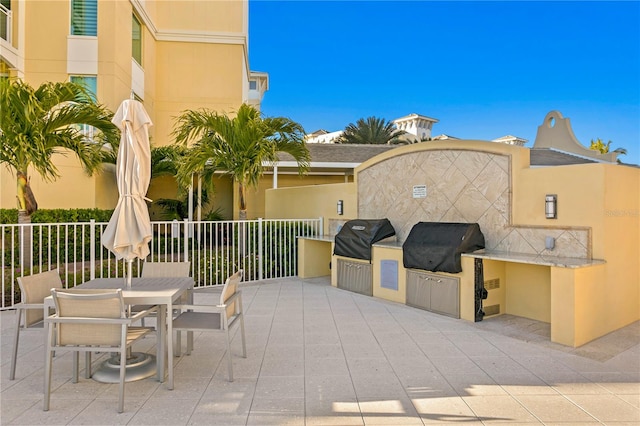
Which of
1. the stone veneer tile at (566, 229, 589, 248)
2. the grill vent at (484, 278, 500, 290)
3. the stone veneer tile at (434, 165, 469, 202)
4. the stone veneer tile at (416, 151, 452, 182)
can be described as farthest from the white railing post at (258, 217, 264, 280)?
the stone veneer tile at (566, 229, 589, 248)

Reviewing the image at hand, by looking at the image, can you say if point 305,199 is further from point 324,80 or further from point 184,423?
point 324,80

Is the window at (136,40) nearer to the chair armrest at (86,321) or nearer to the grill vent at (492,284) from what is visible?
the chair armrest at (86,321)

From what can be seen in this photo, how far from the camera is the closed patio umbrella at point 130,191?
15.4 ft

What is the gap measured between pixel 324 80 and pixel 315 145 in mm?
9171

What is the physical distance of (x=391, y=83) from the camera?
26.8 meters

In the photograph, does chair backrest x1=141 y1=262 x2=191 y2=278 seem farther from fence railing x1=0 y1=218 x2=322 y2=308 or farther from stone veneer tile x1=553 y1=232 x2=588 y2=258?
stone veneer tile x1=553 y1=232 x2=588 y2=258

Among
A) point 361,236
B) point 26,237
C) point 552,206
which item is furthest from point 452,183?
point 26,237

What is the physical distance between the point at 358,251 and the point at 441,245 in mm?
2316

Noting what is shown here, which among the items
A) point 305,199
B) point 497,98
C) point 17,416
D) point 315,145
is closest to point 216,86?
point 315,145

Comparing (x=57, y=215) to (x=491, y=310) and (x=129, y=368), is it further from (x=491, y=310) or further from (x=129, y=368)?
(x=491, y=310)

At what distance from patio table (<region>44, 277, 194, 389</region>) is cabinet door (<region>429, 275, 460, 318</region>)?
4389 millimetres

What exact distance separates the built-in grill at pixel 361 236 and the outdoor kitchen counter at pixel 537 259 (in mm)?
2432

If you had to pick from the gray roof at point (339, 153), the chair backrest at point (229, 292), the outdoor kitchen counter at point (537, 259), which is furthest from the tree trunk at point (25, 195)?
the gray roof at point (339, 153)

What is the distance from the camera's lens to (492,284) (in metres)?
7.18
